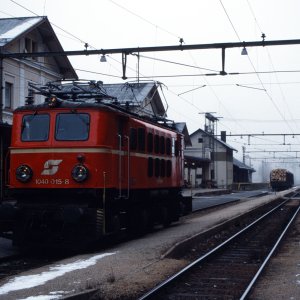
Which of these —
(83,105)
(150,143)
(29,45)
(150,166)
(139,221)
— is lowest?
(139,221)

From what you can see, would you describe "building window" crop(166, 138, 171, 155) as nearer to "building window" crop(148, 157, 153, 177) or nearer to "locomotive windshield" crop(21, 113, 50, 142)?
"building window" crop(148, 157, 153, 177)

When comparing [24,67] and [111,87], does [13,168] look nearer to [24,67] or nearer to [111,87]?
[24,67]

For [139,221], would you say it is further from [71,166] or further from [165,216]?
[71,166]

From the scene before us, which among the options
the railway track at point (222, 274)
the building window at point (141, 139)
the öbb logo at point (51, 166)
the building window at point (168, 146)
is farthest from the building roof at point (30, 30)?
the railway track at point (222, 274)

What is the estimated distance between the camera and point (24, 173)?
45.2 feet

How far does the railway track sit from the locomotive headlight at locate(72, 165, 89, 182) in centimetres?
325

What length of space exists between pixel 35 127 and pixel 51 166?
3.82ft

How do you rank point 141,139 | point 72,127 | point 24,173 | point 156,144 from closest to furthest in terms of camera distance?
point 24,173 → point 72,127 → point 141,139 → point 156,144

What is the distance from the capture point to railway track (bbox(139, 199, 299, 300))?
929 cm

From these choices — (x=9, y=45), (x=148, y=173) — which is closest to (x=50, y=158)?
(x=148, y=173)

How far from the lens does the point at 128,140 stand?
593 inches

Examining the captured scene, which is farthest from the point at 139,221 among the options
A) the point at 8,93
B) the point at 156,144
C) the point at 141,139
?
the point at 8,93

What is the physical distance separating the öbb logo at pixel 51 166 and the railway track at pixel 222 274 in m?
3.96

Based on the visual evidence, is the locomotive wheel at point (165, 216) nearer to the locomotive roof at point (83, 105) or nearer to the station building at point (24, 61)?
the locomotive roof at point (83, 105)
